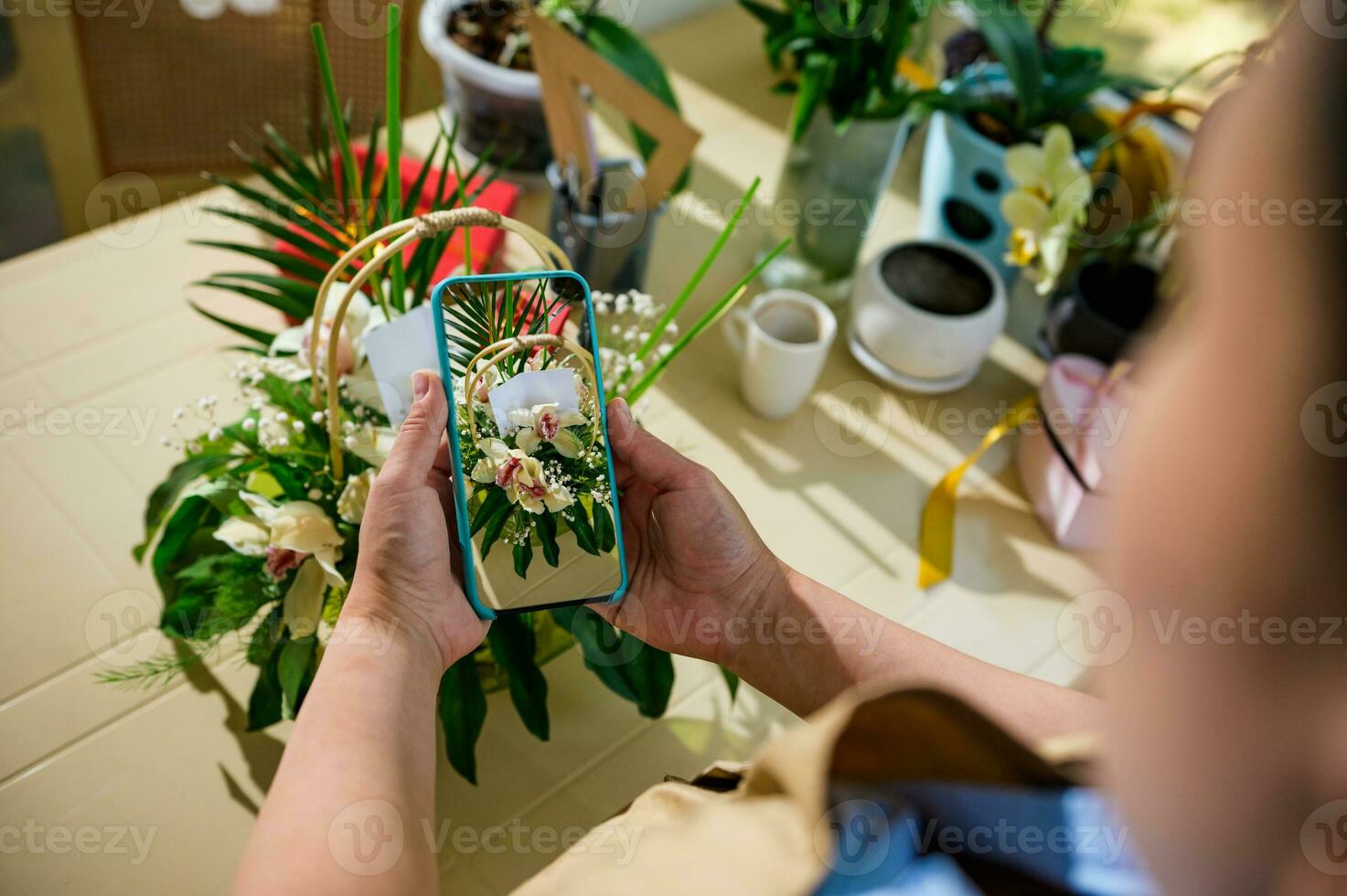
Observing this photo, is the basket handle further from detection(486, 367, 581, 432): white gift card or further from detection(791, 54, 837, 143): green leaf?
detection(791, 54, 837, 143): green leaf

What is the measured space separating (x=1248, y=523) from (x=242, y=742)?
660mm

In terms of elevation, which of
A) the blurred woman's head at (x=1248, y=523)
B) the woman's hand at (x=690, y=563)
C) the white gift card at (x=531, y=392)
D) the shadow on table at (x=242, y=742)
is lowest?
the shadow on table at (x=242, y=742)

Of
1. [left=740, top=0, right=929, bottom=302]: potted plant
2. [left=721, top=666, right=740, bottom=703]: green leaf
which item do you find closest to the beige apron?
[left=721, top=666, right=740, bottom=703]: green leaf

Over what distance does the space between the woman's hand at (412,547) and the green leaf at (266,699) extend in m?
0.13

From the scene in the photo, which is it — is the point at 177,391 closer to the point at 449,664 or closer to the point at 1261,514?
the point at 449,664

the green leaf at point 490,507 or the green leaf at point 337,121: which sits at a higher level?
the green leaf at point 337,121

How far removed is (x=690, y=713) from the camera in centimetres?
76

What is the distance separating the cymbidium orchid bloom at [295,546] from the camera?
→ 62 cm

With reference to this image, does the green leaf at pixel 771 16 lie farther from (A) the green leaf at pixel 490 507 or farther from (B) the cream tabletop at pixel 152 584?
(A) the green leaf at pixel 490 507

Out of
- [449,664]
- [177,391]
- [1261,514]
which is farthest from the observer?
[177,391]

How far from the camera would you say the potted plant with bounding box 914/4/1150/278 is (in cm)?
101

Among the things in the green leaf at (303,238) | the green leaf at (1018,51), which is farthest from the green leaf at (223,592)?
the green leaf at (1018,51)

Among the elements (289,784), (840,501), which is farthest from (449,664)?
(840,501)

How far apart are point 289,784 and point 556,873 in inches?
6.0
